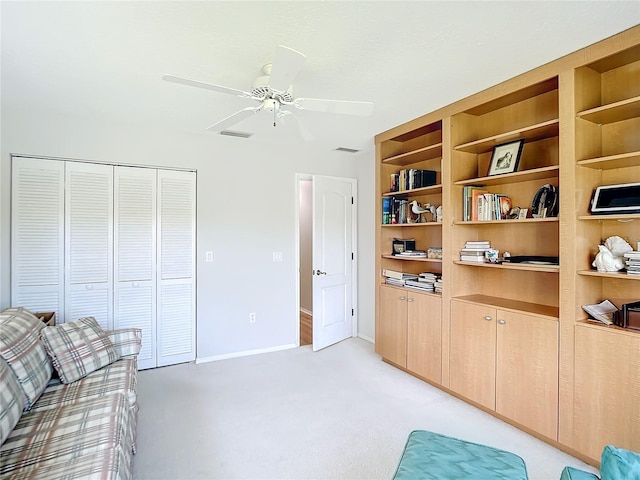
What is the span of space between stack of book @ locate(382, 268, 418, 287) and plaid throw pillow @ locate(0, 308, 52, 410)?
278cm

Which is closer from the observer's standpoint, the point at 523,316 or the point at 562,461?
the point at 562,461

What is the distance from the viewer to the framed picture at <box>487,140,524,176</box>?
2.46 meters

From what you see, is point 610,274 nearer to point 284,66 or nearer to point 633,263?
point 633,263

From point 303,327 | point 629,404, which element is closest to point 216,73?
point 629,404

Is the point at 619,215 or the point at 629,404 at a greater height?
the point at 619,215

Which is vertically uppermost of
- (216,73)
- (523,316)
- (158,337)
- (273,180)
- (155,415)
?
(216,73)

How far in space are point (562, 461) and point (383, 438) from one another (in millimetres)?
1015

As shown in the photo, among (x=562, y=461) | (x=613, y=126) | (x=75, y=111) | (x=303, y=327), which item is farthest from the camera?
(x=303, y=327)

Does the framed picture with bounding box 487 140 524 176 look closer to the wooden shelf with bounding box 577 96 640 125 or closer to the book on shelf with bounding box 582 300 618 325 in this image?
the wooden shelf with bounding box 577 96 640 125

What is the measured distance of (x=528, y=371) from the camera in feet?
7.33

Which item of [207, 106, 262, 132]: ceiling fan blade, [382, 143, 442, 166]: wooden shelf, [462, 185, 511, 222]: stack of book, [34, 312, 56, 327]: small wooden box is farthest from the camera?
[382, 143, 442, 166]: wooden shelf

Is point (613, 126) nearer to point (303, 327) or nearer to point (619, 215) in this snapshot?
point (619, 215)

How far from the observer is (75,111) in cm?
289

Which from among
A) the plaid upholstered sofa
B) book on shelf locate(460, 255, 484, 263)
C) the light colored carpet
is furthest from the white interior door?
the plaid upholstered sofa
